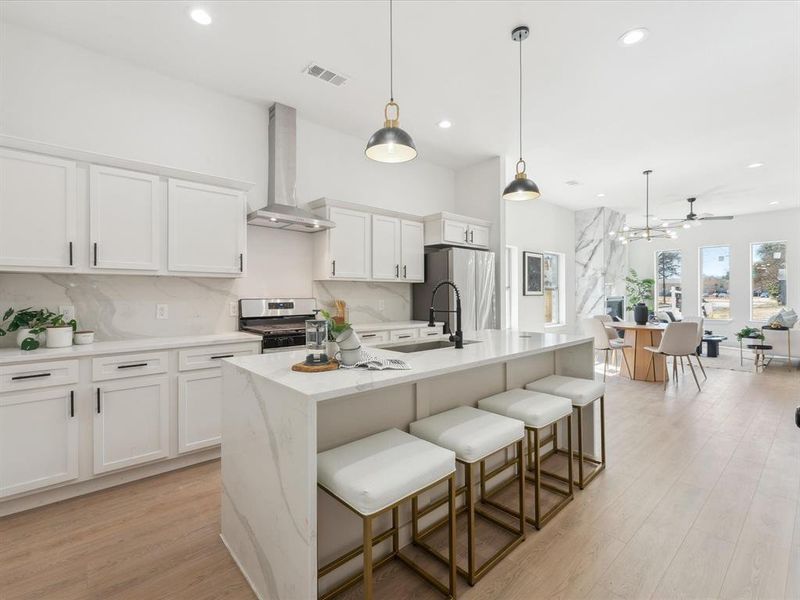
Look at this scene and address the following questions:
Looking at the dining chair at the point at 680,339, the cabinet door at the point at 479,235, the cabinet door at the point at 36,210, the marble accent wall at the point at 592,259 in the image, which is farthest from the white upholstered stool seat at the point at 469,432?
the marble accent wall at the point at 592,259

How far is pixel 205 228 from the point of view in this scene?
3.11 meters

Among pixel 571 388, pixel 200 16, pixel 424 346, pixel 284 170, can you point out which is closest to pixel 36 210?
pixel 200 16

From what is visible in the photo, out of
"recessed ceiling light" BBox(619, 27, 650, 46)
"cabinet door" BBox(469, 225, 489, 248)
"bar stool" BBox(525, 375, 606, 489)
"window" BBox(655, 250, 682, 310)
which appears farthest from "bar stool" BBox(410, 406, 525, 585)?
"window" BBox(655, 250, 682, 310)

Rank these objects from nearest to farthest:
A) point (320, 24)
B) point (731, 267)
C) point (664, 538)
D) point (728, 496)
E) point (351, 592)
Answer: point (351, 592)
point (664, 538)
point (728, 496)
point (320, 24)
point (731, 267)

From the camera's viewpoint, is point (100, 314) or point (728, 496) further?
point (100, 314)

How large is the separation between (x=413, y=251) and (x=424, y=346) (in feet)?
7.50

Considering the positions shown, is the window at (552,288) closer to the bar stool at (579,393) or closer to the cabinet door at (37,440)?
the bar stool at (579,393)

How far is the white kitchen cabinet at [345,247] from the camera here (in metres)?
3.89

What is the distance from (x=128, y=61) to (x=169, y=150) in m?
0.69

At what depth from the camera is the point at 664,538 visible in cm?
A: 197

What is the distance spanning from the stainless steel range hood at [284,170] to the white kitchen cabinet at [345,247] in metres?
0.18

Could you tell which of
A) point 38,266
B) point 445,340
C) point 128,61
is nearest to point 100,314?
point 38,266

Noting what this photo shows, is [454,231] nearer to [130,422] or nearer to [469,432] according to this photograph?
[469,432]

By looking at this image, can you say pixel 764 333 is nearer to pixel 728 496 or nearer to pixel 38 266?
pixel 728 496
